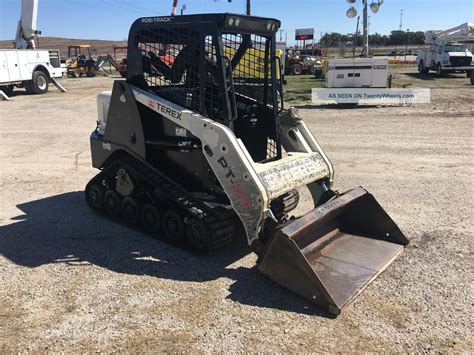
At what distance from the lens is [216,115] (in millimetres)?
4934

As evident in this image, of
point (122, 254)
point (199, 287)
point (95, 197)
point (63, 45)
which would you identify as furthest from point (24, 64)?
point (63, 45)

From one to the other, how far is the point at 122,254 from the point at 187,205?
0.89 m

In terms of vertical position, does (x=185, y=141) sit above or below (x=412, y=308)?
above

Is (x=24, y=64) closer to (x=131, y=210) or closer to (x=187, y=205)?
(x=131, y=210)

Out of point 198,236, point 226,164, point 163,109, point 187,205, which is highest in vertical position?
point 163,109

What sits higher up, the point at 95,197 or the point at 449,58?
the point at 449,58

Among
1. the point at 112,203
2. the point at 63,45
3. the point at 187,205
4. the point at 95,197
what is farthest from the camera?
the point at 63,45

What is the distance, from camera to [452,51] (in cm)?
2922

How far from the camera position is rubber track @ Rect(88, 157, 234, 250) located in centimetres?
476

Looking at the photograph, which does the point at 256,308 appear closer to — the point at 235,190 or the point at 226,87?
the point at 235,190

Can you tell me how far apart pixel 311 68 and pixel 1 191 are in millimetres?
29842

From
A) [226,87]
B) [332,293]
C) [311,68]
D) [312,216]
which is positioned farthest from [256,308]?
[311,68]

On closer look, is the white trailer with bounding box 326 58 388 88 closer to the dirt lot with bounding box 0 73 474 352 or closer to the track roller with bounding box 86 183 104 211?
the dirt lot with bounding box 0 73 474 352

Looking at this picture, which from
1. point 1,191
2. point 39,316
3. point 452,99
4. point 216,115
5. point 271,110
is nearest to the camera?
point 39,316
